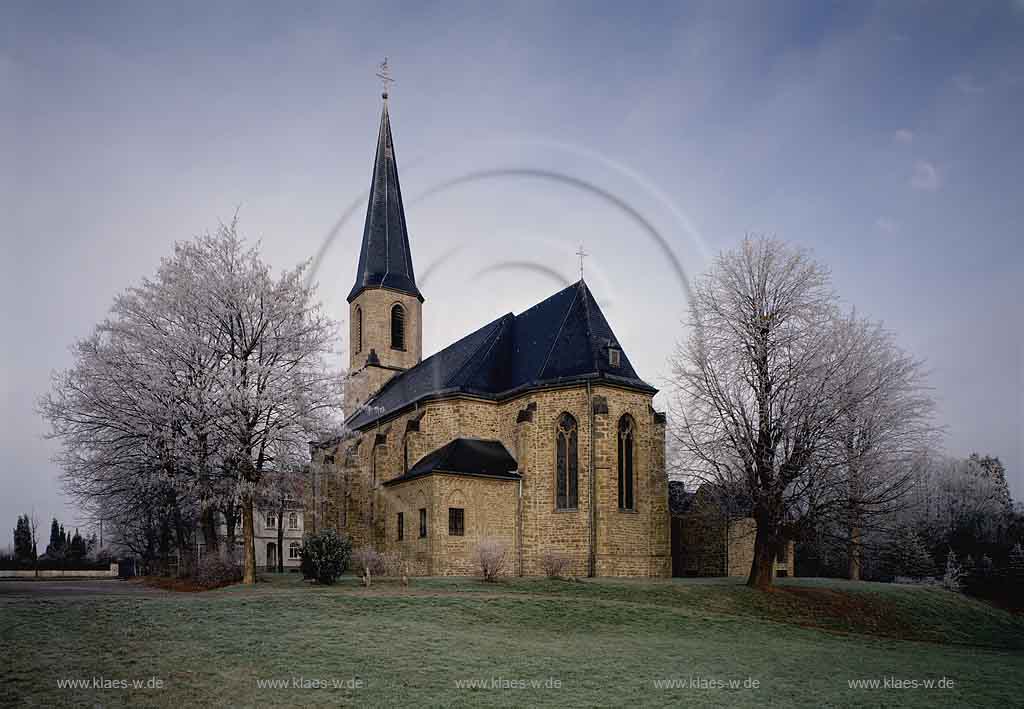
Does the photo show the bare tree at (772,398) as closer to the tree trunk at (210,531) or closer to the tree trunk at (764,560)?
the tree trunk at (764,560)

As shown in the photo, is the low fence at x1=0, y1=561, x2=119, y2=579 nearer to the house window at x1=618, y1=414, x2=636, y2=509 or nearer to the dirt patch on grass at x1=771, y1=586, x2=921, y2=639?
the house window at x1=618, y1=414, x2=636, y2=509

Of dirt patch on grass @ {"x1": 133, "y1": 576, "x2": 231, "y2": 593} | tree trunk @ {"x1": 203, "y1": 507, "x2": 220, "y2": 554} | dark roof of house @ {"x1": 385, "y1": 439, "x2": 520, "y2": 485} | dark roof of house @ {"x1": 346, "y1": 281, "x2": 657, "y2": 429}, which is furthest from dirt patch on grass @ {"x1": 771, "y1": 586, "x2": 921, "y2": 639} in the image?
tree trunk @ {"x1": 203, "y1": 507, "x2": 220, "y2": 554}

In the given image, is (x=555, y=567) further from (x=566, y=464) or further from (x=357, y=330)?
(x=357, y=330)

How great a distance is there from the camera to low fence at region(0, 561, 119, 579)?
143ft

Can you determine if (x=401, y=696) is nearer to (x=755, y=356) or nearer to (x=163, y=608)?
(x=163, y=608)

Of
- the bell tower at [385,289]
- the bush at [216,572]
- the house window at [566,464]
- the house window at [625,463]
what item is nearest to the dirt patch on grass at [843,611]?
the house window at [625,463]

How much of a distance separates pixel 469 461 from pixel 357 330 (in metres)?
25.2

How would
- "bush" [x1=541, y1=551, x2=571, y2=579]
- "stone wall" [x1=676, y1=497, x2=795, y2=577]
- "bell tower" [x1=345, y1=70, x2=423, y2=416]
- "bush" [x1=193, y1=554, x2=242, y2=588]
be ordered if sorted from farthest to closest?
"bell tower" [x1=345, y1=70, x2=423, y2=416]
"stone wall" [x1=676, y1=497, x2=795, y2=577]
"bush" [x1=541, y1=551, x2=571, y2=579]
"bush" [x1=193, y1=554, x2=242, y2=588]

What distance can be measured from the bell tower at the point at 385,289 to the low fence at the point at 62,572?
68.0 feet

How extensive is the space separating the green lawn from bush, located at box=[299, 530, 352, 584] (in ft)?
2.55

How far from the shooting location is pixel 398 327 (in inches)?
2274

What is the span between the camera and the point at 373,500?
1672 inches

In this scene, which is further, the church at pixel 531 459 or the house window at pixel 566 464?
the house window at pixel 566 464

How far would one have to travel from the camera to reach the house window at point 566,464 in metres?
35.6
